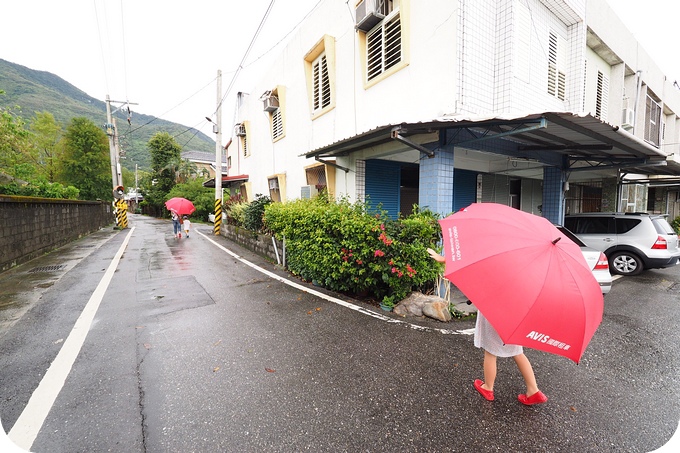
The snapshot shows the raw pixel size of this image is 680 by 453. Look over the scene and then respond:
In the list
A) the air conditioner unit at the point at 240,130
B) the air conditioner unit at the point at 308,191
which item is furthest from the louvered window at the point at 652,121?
the air conditioner unit at the point at 240,130

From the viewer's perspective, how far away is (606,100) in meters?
10.4

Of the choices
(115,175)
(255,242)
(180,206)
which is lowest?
(255,242)

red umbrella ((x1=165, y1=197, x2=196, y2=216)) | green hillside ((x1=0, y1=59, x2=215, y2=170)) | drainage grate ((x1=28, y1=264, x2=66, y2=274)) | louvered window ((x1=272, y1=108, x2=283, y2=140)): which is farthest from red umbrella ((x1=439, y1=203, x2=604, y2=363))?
green hillside ((x1=0, y1=59, x2=215, y2=170))

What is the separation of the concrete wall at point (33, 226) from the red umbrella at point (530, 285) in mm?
10246

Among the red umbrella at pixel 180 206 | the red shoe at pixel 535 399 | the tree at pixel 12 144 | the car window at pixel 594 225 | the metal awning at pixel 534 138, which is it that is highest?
the tree at pixel 12 144

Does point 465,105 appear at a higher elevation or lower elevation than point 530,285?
higher

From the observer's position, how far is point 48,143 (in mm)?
22891

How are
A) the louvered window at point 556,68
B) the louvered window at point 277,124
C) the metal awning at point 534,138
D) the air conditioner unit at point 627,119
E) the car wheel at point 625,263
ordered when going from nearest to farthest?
1. the metal awning at point 534,138
2. the car wheel at point 625,263
3. the louvered window at point 556,68
4. the air conditioner unit at point 627,119
5. the louvered window at point 277,124

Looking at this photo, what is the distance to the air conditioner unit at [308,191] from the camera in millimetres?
10348

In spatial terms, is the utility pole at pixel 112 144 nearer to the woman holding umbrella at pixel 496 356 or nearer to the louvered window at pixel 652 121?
the woman holding umbrella at pixel 496 356

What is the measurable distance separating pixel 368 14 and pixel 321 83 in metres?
3.48

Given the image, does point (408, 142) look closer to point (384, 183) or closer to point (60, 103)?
point (384, 183)

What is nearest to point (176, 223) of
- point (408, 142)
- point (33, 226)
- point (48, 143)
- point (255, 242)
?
point (33, 226)

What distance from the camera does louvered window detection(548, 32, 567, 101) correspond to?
7.44 m
